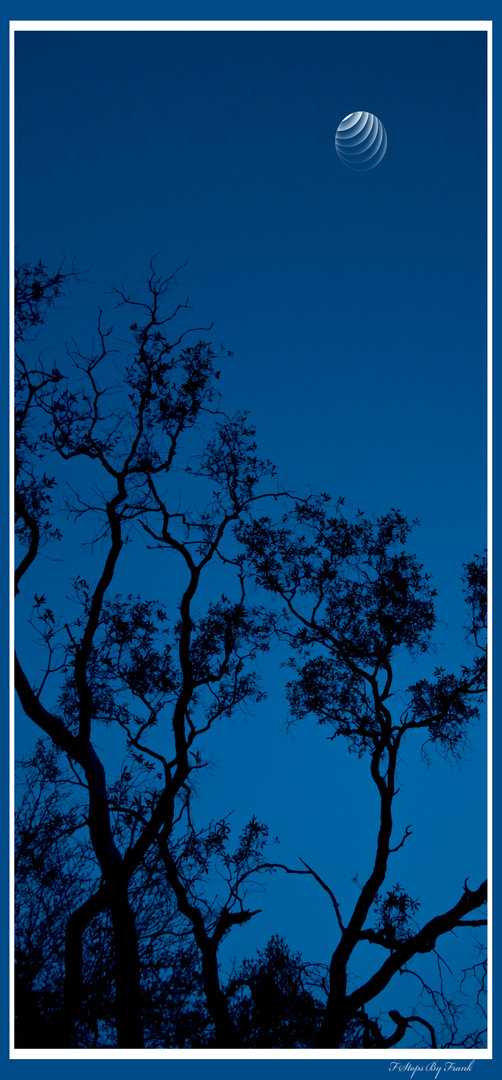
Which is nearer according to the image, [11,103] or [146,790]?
[11,103]

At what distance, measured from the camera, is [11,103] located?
4.45m

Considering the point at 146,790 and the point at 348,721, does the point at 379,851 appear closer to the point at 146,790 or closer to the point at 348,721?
the point at 348,721

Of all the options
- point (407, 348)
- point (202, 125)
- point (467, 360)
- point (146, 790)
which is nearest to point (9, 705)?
point (146, 790)

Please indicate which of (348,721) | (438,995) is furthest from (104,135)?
(438,995)

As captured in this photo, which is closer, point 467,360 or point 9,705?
point 9,705

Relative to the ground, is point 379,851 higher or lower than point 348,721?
lower

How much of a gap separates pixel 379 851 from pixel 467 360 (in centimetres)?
461

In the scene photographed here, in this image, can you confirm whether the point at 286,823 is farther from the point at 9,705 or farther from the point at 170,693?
the point at 9,705

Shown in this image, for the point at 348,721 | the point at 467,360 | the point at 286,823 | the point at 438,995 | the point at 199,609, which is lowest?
the point at 438,995

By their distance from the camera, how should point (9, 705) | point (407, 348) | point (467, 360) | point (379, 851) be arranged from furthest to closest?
point (407, 348) → point (379, 851) → point (467, 360) → point (9, 705)

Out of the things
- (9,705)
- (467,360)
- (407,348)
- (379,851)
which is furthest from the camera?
(407,348)

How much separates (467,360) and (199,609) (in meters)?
3.50

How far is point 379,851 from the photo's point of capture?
262 inches

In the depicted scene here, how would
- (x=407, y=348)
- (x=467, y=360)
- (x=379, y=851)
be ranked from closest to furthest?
(x=467, y=360) → (x=379, y=851) → (x=407, y=348)
